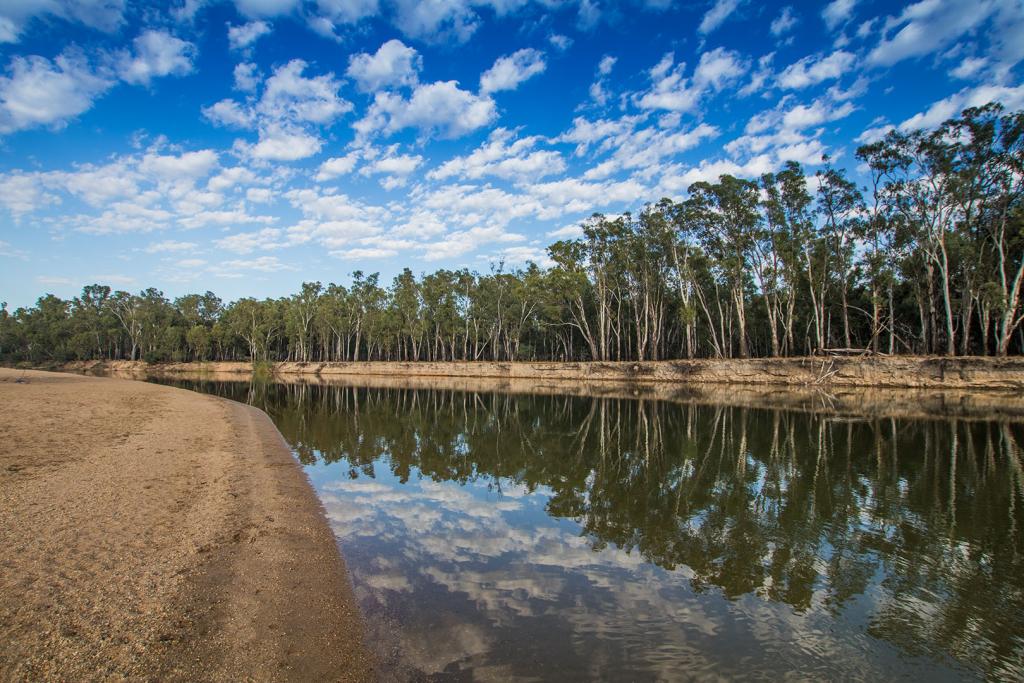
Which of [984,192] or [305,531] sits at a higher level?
[984,192]

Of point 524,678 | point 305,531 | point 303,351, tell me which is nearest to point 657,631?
point 524,678

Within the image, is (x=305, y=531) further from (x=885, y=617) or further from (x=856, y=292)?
(x=856, y=292)

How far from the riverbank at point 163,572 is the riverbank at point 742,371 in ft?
152

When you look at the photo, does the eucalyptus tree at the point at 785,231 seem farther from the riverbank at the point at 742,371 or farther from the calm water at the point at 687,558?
the calm water at the point at 687,558

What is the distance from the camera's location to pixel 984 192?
3806cm

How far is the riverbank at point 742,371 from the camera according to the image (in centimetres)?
3644

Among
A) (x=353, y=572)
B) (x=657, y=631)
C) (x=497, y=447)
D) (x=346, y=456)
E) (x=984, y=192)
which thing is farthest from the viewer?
(x=984, y=192)

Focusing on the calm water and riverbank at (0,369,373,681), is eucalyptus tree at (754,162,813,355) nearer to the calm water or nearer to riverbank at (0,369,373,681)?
the calm water

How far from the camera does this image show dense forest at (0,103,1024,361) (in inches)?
1523

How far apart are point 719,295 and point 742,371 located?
2265 cm

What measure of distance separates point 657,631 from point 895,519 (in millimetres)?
7659

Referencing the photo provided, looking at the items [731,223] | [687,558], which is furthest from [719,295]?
[687,558]

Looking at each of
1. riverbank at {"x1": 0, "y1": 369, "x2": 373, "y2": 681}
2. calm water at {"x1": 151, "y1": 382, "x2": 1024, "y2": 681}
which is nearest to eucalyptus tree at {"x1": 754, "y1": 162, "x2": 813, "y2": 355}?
calm water at {"x1": 151, "y1": 382, "x2": 1024, "y2": 681}

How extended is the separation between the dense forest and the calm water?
2955 cm
